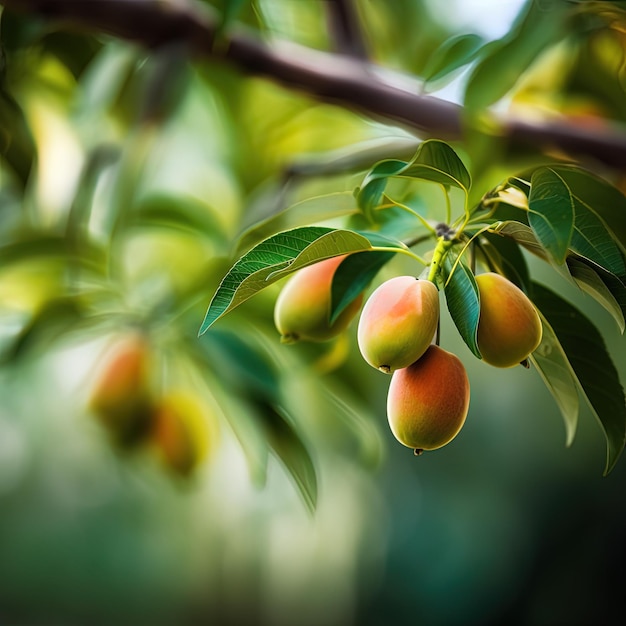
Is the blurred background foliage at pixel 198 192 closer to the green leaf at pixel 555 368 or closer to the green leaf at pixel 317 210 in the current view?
the green leaf at pixel 317 210

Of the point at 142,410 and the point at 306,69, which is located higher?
the point at 306,69

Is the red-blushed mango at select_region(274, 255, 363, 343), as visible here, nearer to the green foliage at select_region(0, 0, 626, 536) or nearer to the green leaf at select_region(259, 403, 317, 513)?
the green foliage at select_region(0, 0, 626, 536)

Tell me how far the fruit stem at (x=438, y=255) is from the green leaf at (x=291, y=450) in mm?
231

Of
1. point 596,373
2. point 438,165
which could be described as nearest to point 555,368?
point 596,373

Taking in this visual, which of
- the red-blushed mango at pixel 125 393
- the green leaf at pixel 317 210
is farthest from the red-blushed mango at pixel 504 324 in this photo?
the red-blushed mango at pixel 125 393

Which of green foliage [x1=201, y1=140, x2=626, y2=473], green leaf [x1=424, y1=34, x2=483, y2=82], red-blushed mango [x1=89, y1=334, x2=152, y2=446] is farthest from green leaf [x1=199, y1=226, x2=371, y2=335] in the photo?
red-blushed mango [x1=89, y1=334, x2=152, y2=446]

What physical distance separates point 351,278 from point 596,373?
0.44 ft

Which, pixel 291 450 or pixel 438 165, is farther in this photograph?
pixel 291 450

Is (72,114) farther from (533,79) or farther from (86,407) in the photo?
(533,79)

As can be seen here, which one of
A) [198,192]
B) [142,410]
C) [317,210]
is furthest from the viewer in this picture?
[198,192]

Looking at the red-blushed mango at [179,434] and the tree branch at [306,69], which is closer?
the tree branch at [306,69]

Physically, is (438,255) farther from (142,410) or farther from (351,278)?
(142,410)

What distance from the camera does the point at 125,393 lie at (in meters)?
0.72

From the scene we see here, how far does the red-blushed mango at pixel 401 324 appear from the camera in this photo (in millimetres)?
339
